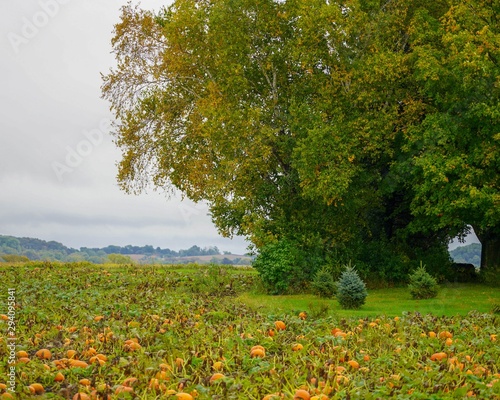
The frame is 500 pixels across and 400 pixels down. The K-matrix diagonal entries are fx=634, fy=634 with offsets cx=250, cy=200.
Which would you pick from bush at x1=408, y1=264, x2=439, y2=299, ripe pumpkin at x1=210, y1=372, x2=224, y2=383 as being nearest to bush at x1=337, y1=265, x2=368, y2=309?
bush at x1=408, y1=264, x2=439, y2=299

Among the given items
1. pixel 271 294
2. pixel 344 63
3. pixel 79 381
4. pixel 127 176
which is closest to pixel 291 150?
pixel 344 63

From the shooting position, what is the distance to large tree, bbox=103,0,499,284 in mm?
24906

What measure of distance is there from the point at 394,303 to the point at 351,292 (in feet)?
8.57

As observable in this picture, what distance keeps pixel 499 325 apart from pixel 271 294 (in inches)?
435

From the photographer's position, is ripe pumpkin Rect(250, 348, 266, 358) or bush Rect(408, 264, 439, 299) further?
bush Rect(408, 264, 439, 299)

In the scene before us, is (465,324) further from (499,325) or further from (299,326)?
(299,326)

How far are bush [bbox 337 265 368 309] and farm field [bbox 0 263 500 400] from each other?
3.95 feet

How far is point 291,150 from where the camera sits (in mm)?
26859

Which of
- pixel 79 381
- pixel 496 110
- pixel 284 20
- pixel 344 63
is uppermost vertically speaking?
pixel 284 20

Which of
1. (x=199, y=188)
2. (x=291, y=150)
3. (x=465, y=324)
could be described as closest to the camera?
(x=465, y=324)

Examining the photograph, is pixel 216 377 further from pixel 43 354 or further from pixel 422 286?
pixel 422 286

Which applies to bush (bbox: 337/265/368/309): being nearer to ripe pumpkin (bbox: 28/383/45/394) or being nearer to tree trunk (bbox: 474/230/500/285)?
ripe pumpkin (bbox: 28/383/45/394)

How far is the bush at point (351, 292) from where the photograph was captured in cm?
1848

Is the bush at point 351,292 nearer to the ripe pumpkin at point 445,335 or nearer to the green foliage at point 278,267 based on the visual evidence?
the green foliage at point 278,267
